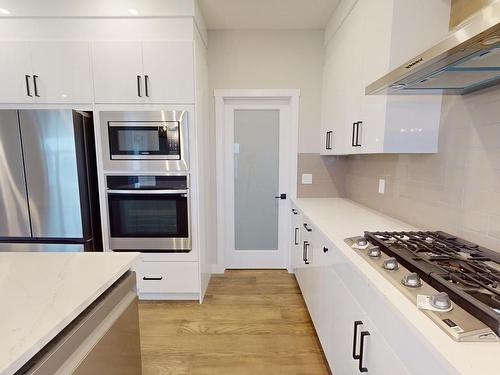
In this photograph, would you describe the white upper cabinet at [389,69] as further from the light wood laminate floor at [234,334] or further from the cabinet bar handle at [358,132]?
the light wood laminate floor at [234,334]

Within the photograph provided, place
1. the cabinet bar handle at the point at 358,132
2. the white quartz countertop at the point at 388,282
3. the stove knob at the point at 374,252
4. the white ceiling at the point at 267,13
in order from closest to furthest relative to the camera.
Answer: the white quartz countertop at the point at 388,282 < the stove knob at the point at 374,252 < the cabinet bar handle at the point at 358,132 < the white ceiling at the point at 267,13

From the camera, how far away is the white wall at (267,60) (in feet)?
9.48

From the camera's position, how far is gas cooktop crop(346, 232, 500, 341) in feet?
2.38

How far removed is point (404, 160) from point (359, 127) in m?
0.41

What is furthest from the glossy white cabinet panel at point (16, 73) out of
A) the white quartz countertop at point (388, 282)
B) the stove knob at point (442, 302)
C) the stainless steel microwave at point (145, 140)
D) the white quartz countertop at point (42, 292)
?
the stove knob at point (442, 302)

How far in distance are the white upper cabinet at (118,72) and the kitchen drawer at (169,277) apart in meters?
1.54

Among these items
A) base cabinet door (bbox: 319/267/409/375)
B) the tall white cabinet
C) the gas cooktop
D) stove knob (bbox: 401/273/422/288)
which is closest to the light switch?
the tall white cabinet

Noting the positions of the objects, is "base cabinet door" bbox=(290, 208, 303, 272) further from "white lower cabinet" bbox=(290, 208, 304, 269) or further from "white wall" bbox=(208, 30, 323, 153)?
"white wall" bbox=(208, 30, 323, 153)

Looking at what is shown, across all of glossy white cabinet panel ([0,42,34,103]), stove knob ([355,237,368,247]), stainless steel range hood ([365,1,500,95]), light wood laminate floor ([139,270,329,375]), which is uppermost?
glossy white cabinet panel ([0,42,34,103])

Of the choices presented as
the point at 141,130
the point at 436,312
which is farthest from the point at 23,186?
the point at 436,312

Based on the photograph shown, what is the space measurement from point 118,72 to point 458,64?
2375mm

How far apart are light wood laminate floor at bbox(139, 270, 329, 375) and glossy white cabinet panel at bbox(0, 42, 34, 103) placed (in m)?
2.17

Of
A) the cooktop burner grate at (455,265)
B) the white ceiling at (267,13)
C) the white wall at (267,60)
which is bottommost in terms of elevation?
the cooktop burner grate at (455,265)

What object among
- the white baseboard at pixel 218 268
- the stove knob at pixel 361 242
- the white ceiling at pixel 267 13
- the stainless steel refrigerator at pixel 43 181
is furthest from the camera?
the white baseboard at pixel 218 268
